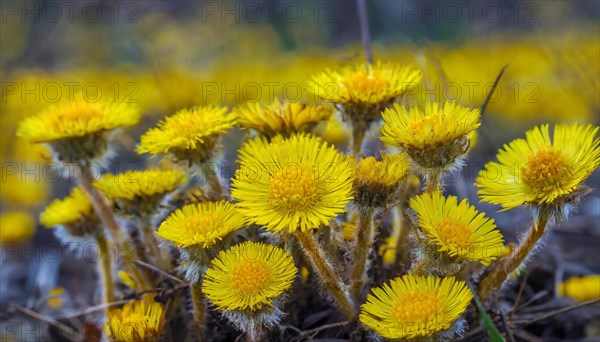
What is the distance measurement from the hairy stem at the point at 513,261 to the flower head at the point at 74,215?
119 cm

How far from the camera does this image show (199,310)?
170 cm

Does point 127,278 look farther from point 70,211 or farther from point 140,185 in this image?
point 140,185

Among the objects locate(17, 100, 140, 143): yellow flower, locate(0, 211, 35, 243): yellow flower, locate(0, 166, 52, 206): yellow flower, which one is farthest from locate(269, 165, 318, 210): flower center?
locate(0, 166, 52, 206): yellow flower

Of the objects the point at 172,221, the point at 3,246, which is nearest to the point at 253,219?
the point at 172,221

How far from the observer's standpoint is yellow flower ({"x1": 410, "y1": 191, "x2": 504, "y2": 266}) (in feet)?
4.55

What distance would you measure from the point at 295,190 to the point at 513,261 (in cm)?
61

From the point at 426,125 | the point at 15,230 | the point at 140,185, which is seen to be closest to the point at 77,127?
the point at 140,185

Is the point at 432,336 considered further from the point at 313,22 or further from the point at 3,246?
the point at 313,22

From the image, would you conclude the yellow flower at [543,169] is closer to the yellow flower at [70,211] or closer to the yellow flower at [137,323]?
the yellow flower at [137,323]

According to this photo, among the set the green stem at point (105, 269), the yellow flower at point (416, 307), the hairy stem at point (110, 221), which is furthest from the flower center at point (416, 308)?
the green stem at point (105, 269)

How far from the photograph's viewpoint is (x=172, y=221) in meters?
1.56

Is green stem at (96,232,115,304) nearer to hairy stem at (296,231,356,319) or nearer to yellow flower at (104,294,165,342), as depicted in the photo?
yellow flower at (104,294,165,342)

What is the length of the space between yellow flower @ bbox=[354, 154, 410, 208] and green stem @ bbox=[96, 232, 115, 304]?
38.4 inches

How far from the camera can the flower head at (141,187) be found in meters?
1.71
